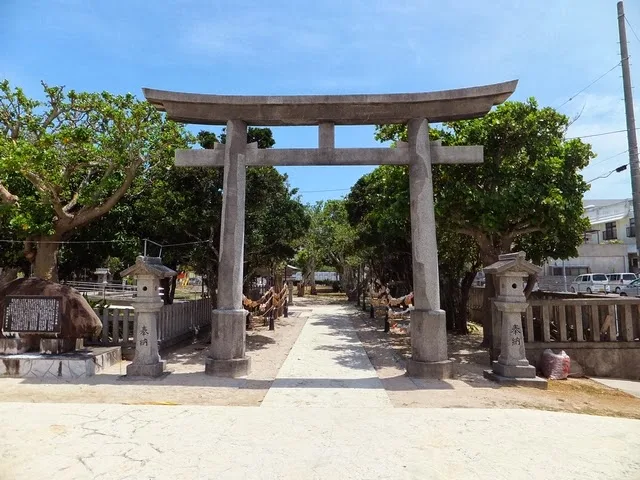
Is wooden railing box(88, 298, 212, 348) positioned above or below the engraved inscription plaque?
below

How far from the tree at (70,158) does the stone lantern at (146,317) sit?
463cm

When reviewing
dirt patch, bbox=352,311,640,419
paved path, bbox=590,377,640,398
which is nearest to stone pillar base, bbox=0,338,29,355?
dirt patch, bbox=352,311,640,419

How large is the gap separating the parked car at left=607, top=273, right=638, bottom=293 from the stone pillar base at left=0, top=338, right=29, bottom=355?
30625 millimetres

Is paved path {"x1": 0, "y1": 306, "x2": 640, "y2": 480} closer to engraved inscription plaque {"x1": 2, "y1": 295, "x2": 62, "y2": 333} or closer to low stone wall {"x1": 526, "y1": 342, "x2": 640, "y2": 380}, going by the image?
engraved inscription plaque {"x1": 2, "y1": 295, "x2": 62, "y2": 333}

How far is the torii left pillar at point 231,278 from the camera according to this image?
326 inches

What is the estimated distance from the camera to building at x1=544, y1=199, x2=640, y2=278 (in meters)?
35.2

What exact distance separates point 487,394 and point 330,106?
20.7 ft

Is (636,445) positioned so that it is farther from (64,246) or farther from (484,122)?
(64,246)

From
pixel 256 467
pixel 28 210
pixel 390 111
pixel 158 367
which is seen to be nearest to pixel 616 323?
pixel 390 111

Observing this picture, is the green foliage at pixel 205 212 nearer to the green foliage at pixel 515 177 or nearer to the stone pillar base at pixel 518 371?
the green foliage at pixel 515 177

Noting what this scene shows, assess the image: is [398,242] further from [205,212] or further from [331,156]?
[331,156]

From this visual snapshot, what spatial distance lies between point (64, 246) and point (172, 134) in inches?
237

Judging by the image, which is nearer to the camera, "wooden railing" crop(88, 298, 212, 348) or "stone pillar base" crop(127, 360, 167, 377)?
"stone pillar base" crop(127, 360, 167, 377)

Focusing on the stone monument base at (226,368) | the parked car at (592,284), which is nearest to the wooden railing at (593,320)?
the stone monument base at (226,368)
